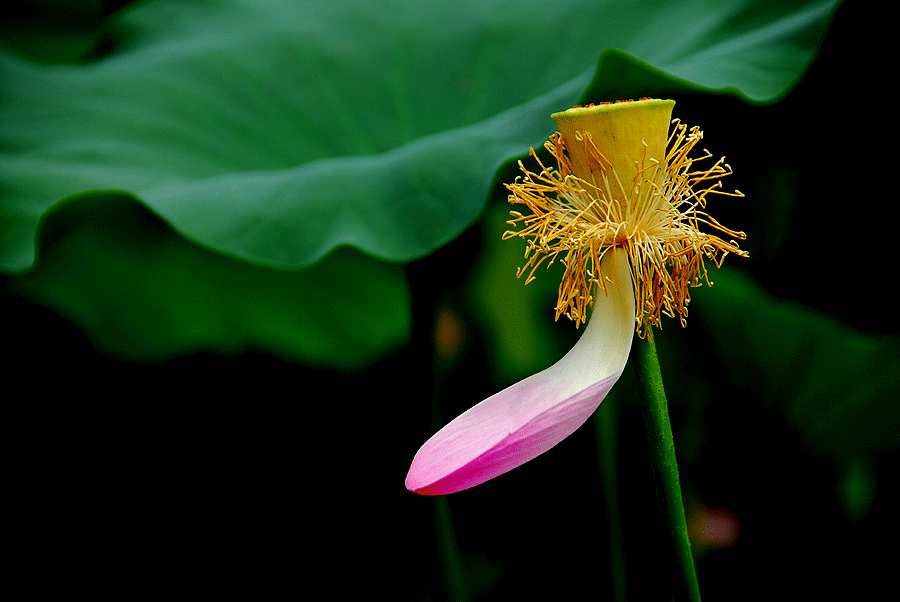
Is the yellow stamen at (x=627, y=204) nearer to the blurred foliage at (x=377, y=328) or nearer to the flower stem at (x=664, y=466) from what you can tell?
the flower stem at (x=664, y=466)

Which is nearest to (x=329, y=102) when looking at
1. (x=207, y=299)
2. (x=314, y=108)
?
(x=314, y=108)

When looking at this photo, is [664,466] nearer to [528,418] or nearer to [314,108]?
[528,418]

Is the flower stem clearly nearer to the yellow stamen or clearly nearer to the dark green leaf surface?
the yellow stamen

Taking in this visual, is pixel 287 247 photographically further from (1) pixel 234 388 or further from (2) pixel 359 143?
(1) pixel 234 388

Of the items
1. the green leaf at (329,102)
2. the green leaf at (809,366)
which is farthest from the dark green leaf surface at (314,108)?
the green leaf at (809,366)

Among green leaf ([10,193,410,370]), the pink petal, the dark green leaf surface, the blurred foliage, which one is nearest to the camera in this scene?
the pink petal

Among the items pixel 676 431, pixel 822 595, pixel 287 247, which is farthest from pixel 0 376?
pixel 822 595

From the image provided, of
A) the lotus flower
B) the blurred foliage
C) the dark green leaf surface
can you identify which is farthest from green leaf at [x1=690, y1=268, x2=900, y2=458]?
the lotus flower
